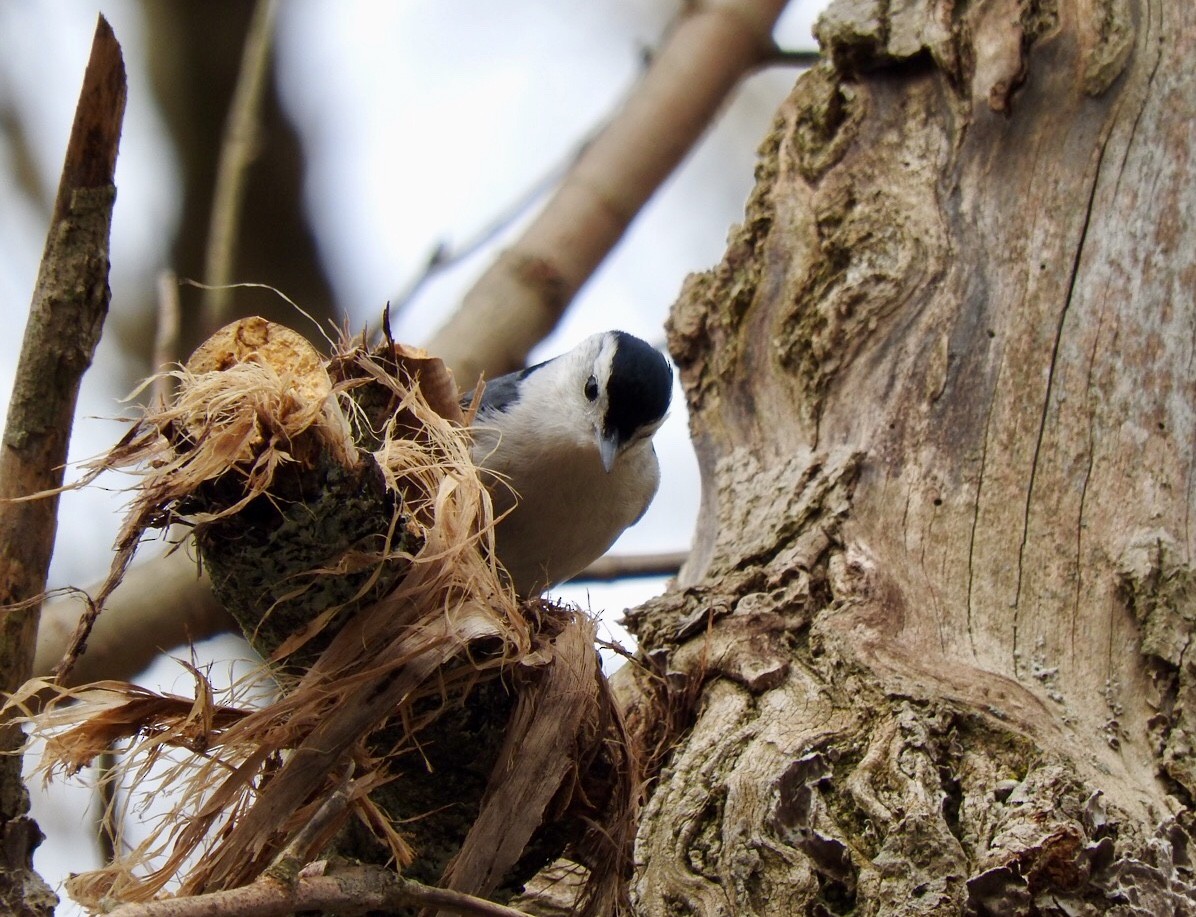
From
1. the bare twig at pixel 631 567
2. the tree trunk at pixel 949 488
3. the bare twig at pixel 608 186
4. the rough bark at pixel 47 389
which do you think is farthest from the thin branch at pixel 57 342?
the bare twig at pixel 631 567

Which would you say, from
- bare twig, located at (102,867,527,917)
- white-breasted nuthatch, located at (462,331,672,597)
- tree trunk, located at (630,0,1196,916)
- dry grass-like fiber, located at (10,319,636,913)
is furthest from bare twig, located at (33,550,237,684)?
bare twig, located at (102,867,527,917)

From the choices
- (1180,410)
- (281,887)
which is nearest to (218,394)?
(281,887)

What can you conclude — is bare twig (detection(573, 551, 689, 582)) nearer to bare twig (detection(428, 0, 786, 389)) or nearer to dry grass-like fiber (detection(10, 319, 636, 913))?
bare twig (detection(428, 0, 786, 389))

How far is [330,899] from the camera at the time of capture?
1.55 m

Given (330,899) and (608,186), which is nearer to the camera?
(330,899)

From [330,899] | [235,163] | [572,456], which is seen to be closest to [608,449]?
[572,456]

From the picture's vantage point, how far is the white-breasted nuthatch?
2.99 meters

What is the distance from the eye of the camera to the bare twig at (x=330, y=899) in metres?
1.39

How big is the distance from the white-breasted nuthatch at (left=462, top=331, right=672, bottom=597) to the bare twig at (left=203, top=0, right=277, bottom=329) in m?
0.82

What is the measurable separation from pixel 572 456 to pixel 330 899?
1.65m

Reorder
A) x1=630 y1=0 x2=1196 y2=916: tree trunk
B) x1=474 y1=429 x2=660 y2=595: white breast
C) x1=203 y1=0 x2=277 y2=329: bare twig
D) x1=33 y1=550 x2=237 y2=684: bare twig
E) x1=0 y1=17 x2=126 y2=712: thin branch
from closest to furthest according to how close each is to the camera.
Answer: x1=0 y1=17 x2=126 y2=712: thin branch
x1=630 y1=0 x2=1196 y2=916: tree trunk
x1=474 y1=429 x2=660 y2=595: white breast
x1=33 y1=550 x2=237 y2=684: bare twig
x1=203 y1=0 x2=277 y2=329: bare twig

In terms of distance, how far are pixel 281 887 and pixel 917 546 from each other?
4.98 ft

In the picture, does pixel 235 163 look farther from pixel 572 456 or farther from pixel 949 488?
pixel 949 488

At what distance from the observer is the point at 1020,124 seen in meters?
2.92
